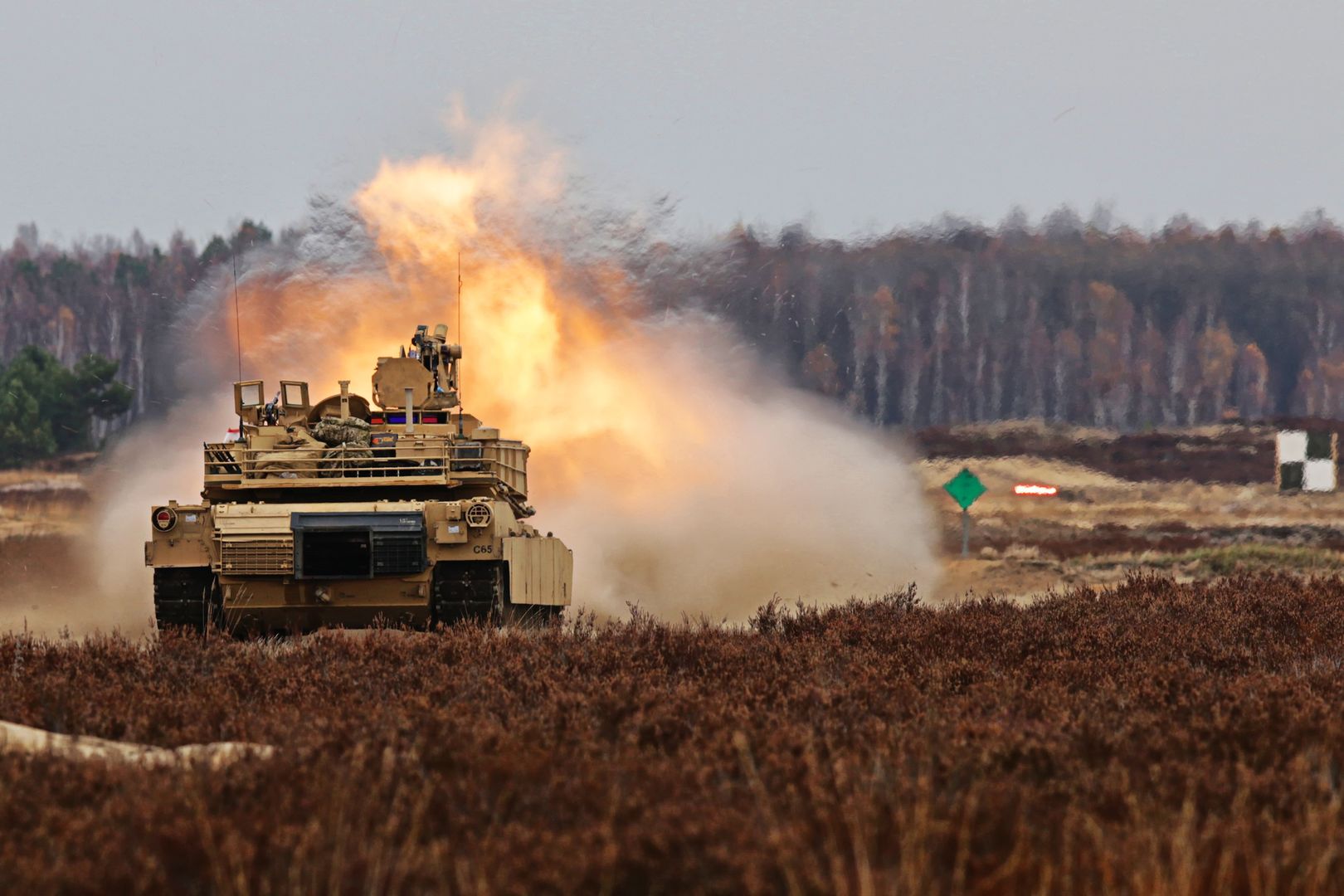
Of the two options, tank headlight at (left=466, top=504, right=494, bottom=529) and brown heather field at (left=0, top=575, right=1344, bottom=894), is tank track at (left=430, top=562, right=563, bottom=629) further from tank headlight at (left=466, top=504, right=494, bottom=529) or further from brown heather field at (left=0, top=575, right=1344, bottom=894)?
brown heather field at (left=0, top=575, right=1344, bottom=894)

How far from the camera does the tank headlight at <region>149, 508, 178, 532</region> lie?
74.6 feet

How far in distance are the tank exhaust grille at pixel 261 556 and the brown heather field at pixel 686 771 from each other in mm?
3518

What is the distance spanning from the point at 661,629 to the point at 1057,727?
24.7ft

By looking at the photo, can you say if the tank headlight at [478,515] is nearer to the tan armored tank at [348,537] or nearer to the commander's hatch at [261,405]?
the tan armored tank at [348,537]

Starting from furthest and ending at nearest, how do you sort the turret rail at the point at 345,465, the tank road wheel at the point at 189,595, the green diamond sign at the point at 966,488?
the green diamond sign at the point at 966,488, the turret rail at the point at 345,465, the tank road wheel at the point at 189,595

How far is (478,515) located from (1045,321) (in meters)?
44.8

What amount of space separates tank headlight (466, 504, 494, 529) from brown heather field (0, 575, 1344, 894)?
3.90 m

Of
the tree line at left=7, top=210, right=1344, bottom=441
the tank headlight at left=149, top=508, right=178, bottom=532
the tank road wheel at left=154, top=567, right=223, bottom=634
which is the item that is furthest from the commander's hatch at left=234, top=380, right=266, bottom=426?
the tree line at left=7, top=210, right=1344, bottom=441

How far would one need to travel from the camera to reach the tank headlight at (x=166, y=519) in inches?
896

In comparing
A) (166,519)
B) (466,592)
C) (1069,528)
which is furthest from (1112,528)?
(166,519)

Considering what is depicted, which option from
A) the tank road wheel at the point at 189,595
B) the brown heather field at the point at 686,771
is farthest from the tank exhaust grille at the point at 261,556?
the brown heather field at the point at 686,771

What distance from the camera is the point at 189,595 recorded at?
22.9 meters

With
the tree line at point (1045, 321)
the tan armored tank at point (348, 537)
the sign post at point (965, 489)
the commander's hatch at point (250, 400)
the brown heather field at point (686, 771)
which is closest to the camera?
the brown heather field at point (686, 771)

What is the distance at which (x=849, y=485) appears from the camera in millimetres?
39719
